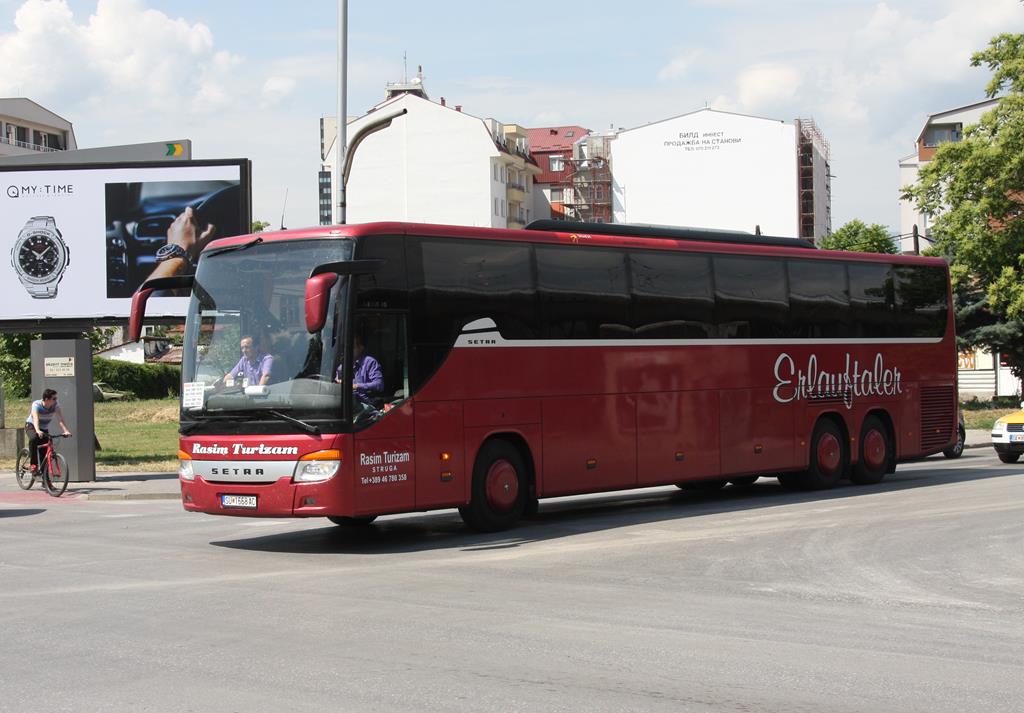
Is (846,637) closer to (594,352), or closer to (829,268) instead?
(594,352)

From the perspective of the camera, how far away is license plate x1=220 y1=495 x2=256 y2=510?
46.1ft

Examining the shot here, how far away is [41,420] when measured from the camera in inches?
918

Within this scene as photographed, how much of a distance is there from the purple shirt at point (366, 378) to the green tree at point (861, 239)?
65813mm

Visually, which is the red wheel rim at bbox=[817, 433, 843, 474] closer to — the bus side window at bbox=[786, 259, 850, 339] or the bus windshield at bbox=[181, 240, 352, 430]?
the bus side window at bbox=[786, 259, 850, 339]

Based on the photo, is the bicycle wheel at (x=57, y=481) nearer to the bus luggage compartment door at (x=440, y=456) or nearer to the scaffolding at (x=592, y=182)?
the bus luggage compartment door at (x=440, y=456)

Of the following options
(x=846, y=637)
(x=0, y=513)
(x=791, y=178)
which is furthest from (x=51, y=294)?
(x=791, y=178)

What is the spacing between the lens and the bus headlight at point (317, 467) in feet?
45.1

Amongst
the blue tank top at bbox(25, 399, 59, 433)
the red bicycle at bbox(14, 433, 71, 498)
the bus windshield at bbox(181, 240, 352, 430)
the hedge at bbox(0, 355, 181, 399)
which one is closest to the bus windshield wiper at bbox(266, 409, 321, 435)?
the bus windshield at bbox(181, 240, 352, 430)

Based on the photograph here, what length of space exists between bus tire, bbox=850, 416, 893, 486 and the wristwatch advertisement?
15.2 meters

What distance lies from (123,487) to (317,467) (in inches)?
477

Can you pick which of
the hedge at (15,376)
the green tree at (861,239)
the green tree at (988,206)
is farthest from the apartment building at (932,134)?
the hedge at (15,376)

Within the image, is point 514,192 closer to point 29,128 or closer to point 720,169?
point 720,169

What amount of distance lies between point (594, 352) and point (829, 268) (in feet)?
19.3

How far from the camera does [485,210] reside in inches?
3863
